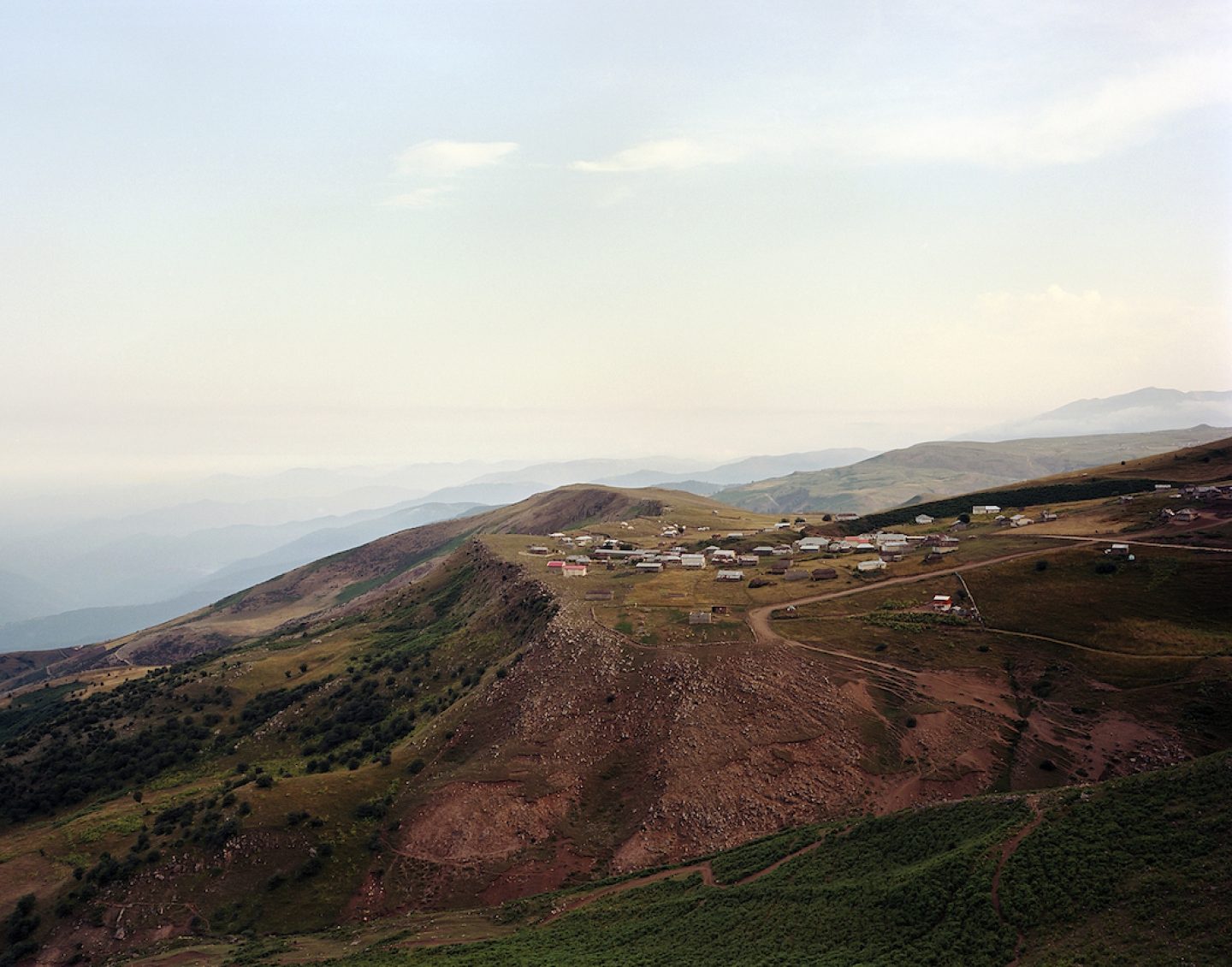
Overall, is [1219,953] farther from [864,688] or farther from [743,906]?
[864,688]

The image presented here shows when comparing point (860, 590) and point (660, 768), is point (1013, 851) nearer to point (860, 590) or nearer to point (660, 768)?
point (660, 768)

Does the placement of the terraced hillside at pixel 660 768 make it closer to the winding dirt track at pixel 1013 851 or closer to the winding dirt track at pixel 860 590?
the winding dirt track at pixel 1013 851

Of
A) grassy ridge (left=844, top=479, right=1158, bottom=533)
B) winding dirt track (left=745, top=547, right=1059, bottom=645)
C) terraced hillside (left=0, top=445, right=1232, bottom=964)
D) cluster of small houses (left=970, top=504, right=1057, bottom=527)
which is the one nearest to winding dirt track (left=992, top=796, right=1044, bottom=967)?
terraced hillside (left=0, top=445, right=1232, bottom=964)

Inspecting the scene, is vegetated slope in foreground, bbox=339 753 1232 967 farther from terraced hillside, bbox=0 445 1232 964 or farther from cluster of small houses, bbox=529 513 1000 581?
cluster of small houses, bbox=529 513 1000 581

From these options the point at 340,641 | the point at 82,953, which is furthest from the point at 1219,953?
the point at 340,641

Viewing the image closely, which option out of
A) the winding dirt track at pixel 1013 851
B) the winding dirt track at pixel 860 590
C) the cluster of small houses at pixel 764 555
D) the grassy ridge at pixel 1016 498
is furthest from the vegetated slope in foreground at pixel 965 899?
A: the grassy ridge at pixel 1016 498
